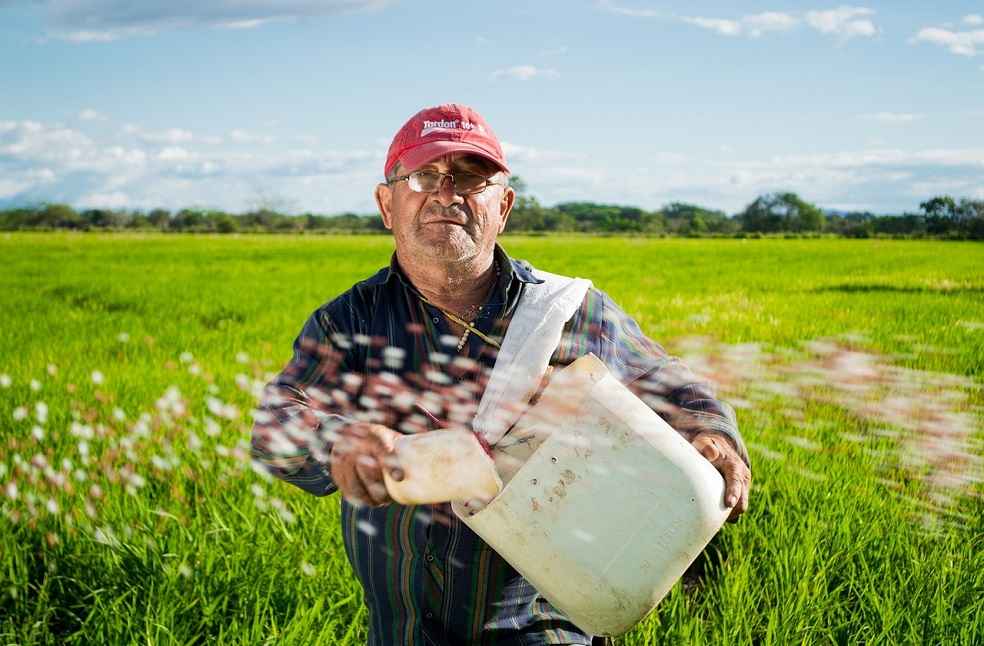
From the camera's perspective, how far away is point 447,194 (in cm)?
177

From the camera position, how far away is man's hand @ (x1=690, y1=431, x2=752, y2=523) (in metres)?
1.38

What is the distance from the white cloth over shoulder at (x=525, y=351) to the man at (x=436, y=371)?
0.09 meters

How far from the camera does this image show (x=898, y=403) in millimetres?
4586

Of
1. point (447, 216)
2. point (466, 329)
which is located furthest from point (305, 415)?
point (447, 216)

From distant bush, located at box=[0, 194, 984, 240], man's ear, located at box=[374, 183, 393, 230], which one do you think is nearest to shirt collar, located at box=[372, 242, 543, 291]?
man's ear, located at box=[374, 183, 393, 230]

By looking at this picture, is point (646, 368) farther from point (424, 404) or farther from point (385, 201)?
point (385, 201)

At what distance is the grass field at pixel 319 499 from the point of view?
2102mm

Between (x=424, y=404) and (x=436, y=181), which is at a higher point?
(x=436, y=181)

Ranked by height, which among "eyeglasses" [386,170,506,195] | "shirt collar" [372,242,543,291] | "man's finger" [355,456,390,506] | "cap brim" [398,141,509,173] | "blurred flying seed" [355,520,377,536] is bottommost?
"blurred flying seed" [355,520,377,536]

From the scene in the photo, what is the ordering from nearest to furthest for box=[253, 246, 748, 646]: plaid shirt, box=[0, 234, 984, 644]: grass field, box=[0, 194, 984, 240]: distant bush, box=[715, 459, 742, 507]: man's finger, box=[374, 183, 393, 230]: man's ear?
box=[715, 459, 742, 507]: man's finger → box=[253, 246, 748, 646]: plaid shirt → box=[374, 183, 393, 230]: man's ear → box=[0, 234, 984, 644]: grass field → box=[0, 194, 984, 240]: distant bush

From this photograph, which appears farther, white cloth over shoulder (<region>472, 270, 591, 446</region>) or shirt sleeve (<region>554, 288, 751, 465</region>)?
shirt sleeve (<region>554, 288, 751, 465</region>)

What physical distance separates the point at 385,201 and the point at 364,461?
793 mm

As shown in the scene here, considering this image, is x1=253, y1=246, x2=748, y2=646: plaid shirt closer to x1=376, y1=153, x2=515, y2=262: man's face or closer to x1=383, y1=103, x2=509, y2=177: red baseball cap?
x1=376, y1=153, x2=515, y2=262: man's face

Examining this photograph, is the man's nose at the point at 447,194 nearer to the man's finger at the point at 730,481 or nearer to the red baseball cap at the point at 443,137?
the red baseball cap at the point at 443,137
